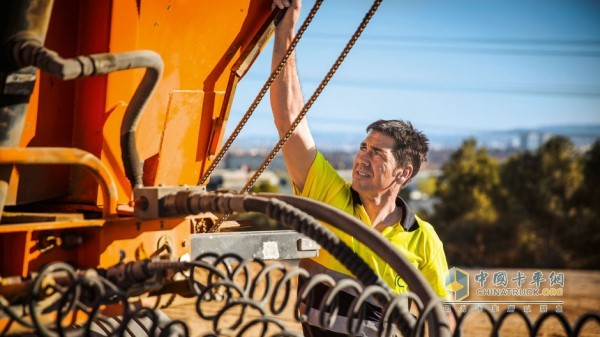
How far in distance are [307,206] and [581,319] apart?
3.69 feet

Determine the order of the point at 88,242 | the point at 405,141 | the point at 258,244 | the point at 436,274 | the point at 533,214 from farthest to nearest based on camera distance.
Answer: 1. the point at 533,214
2. the point at 405,141
3. the point at 436,274
4. the point at 258,244
5. the point at 88,242

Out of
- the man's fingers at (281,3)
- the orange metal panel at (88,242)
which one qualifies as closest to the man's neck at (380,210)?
the man's fingers at (281,3)

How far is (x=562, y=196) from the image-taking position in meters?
25.0

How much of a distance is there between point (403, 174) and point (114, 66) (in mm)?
2293

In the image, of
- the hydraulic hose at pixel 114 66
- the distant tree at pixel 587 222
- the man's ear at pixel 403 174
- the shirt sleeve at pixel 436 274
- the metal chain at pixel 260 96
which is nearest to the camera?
the hydraulic hose at pixel 114 66

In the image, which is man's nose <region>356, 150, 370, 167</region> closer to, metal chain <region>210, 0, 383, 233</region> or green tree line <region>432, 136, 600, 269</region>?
metal chain <region>210, 0, 383, 233</region>

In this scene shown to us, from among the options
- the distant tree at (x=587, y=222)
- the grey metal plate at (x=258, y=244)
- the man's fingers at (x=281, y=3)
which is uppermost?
the distant tree at (x=587, y=222)

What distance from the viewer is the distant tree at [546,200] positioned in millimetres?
24766

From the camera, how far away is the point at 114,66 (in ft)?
8.19

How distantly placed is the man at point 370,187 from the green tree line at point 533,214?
20693mm

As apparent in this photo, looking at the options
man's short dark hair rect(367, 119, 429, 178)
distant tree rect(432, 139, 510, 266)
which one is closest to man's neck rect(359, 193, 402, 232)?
man's short dark hair rect(367, 119, 429, 178)

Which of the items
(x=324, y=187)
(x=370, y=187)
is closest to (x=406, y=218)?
(x=370, y=187)

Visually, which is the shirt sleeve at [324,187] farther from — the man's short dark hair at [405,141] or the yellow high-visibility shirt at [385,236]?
the man's short dark hair at [405,141]

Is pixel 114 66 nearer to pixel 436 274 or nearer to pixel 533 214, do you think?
pixel 436 274
